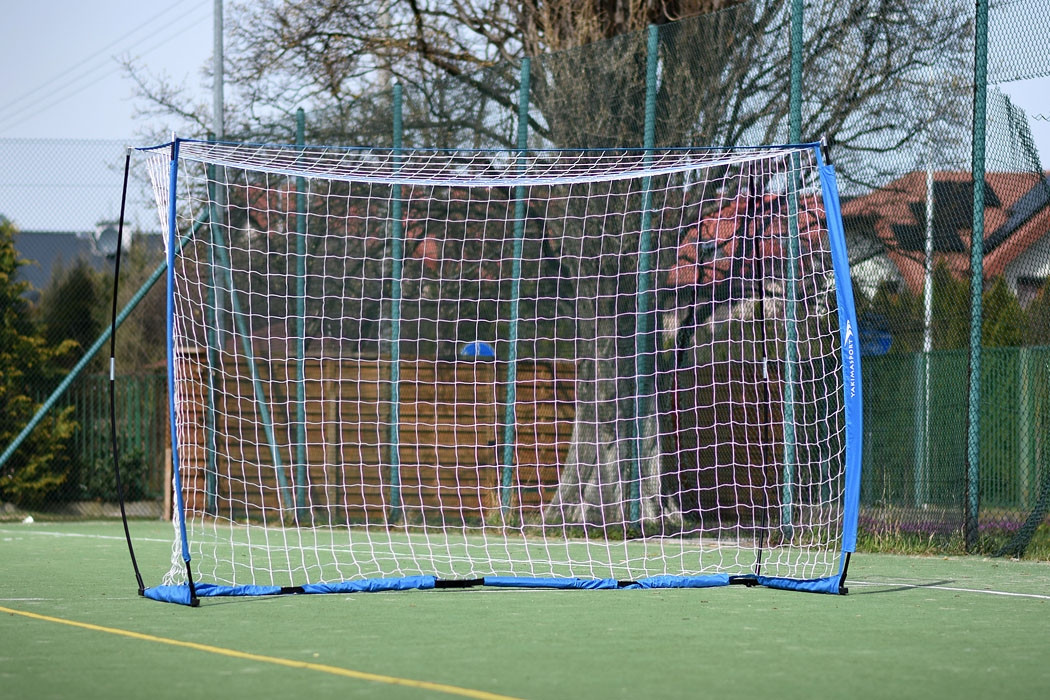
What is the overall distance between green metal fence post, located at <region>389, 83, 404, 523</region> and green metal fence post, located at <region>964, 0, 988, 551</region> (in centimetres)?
504

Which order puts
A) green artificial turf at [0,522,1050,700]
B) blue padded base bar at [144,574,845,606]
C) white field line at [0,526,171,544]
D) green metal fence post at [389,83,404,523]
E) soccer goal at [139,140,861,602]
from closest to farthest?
green artificial turf at [0,522,1050,700], blue padded base bar at [144,574,845,606], soccer goal at [139,140,861,602], white field line at [0,526,171,544], green metal fence post at [389,83,404,523]

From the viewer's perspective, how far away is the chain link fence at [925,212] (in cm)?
941

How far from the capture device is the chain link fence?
30.9ft

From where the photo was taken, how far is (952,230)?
9594 mm

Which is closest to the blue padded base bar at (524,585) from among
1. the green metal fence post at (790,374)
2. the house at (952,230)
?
the green metal fence post at (790,374)

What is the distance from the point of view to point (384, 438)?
1263cm

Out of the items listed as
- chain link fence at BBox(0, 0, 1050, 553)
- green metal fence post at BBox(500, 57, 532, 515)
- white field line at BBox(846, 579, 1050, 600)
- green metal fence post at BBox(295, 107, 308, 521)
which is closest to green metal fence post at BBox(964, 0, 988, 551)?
chain link fence at BBox(0, 0, 1050, 553)

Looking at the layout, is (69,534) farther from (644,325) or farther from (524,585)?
(524,585)

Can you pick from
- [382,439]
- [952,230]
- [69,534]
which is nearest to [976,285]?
[952,230]

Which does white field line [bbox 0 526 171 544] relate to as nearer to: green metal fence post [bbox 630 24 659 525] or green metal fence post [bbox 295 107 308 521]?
green metal fence post [bbox 295 107 308 521]

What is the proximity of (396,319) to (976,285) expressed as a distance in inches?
218

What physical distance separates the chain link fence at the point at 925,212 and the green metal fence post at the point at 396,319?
3.11 m

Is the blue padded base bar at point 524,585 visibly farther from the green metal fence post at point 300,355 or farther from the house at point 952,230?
the green metal fence post at point 300,355

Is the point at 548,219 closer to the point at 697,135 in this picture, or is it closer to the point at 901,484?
the point at 697,135
